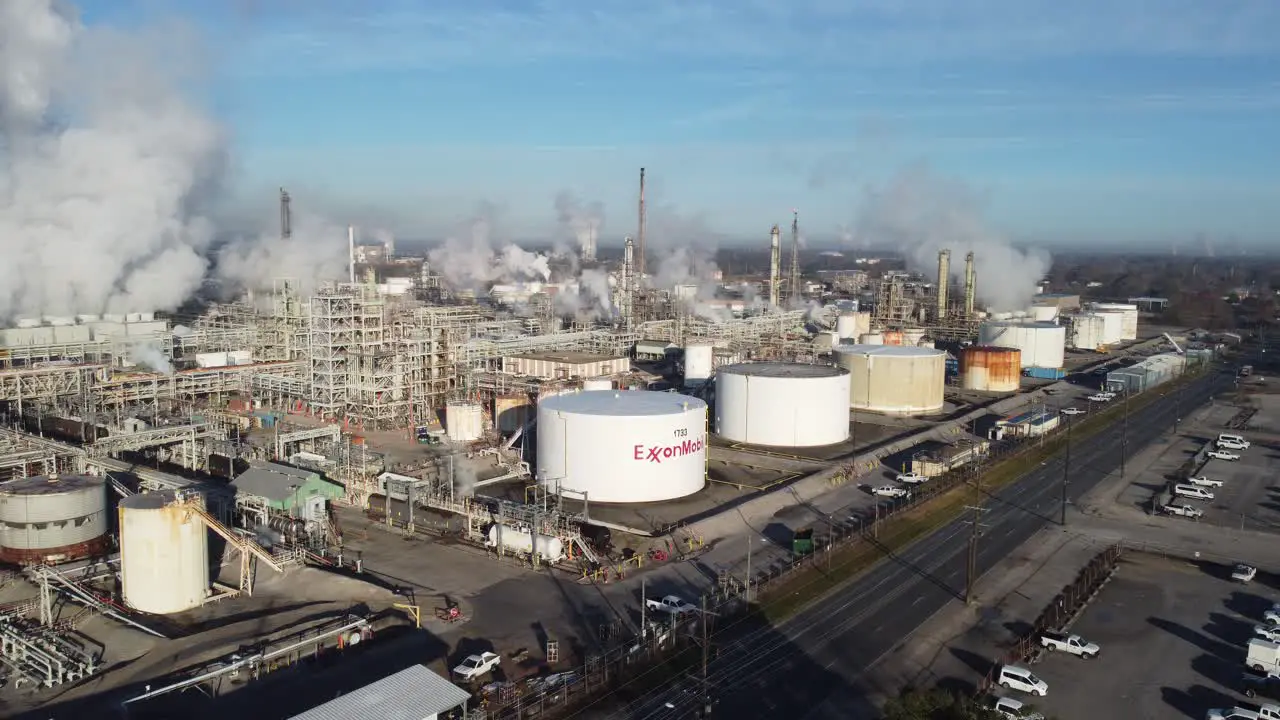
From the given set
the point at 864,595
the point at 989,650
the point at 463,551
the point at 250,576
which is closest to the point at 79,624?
the point at 250,576

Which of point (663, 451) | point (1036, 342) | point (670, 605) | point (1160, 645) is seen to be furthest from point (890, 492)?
point (1036, 342)

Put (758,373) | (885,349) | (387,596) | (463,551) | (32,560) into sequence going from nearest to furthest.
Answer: (387,596) < (32,560) < (463,551) < (758,373) < (885,349)

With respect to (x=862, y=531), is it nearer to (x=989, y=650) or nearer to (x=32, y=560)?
(x=989, y=650)

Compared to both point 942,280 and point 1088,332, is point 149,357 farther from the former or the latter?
point 1088,332

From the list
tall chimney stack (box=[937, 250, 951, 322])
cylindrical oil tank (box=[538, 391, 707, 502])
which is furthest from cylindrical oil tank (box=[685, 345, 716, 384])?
tall chimney stack (box=[937, 250, 951, 322])

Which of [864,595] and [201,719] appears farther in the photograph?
[864,595]
